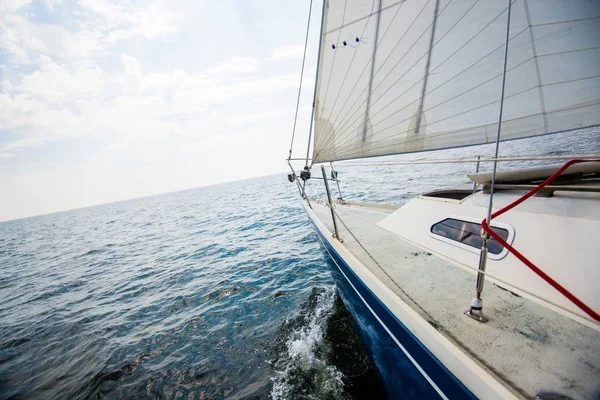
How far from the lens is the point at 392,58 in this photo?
3672mm

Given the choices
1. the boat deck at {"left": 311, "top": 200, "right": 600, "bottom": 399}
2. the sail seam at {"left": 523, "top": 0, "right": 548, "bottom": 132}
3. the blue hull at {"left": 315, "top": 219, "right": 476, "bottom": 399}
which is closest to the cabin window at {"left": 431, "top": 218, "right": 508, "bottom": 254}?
the boat deck at {"left": 311, "top": 200, "right": 600, "bottom": 399}

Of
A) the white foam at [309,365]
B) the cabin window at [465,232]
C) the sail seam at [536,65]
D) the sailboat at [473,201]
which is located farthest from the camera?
the white foam at [309,365]

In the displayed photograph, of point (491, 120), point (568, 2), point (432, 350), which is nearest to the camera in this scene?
point (432, 350)

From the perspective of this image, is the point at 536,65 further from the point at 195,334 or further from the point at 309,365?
the point at 195,334

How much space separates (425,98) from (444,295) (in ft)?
9.11

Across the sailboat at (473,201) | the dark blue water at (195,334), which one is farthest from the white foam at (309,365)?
the sailboat at (473,201)

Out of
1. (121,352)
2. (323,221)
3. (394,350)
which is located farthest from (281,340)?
(121,352)

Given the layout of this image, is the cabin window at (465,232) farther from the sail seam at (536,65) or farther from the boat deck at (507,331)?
the sail seam at (536,65)

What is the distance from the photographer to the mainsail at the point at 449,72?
271 centimetres

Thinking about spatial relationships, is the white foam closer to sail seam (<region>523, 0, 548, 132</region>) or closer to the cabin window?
the cabin window

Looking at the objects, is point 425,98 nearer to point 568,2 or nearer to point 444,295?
point 568,2

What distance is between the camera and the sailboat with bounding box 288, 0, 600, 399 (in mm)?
1546

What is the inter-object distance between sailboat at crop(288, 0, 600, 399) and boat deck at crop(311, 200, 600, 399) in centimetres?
1

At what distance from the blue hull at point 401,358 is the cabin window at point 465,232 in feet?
3.73
